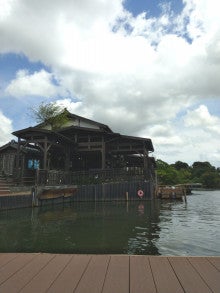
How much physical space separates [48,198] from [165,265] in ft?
59.8

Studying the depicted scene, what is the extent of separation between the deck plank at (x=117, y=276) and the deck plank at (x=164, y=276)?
399 mm

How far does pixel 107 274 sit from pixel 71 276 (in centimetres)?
51

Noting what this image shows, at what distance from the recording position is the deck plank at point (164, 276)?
406 centimetres

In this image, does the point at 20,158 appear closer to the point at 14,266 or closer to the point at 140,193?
the point at 140,193

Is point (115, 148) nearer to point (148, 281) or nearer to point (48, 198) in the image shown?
point (48, 198)

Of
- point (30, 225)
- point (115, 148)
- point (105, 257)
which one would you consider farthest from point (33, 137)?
point (105, 257)

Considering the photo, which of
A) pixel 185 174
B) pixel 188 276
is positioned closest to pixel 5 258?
pixel 188 276

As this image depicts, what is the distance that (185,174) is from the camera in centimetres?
10069

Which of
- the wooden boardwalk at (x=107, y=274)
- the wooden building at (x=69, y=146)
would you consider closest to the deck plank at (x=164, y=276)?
→ the wooden boardwalk at (x=107, y=274)

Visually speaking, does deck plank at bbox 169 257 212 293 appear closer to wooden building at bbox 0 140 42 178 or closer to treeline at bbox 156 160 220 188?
wooden building at bbox 0 140 42 178

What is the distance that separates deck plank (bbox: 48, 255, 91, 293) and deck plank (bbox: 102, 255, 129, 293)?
400mm

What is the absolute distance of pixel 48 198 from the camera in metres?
22.5

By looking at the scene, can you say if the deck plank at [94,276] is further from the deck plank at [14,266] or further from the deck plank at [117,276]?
the deck plank at [14,266]

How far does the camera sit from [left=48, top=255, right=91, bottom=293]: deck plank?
410cm
